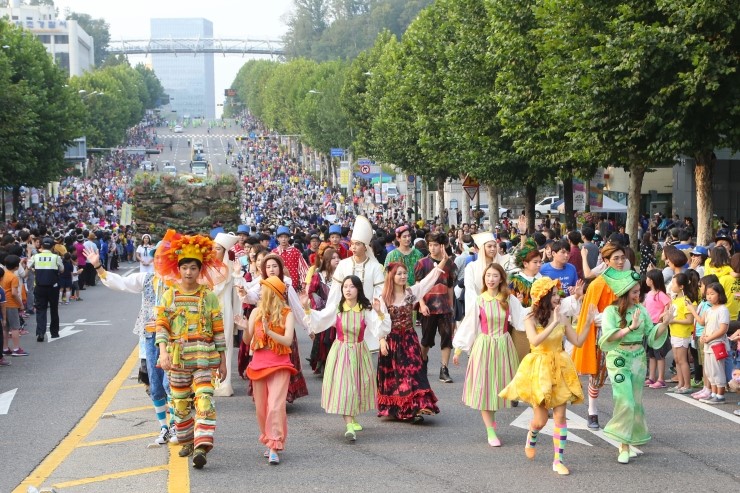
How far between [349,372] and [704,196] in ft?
51.8

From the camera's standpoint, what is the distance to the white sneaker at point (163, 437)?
34.6 ft

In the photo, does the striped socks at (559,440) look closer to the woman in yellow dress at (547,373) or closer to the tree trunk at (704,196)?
the woman in yellow dress at (547,373)

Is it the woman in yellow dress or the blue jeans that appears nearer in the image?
the woman in yellow dress

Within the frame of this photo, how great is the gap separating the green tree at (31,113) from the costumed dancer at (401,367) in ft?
136

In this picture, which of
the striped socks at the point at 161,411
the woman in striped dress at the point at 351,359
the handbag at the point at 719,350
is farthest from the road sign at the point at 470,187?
the striped socks at the point at 161,411

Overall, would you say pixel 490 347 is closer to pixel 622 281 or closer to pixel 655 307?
pixel 622 281

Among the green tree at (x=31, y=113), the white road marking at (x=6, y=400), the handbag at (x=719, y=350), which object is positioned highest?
the green tree at (x=31, y=113)

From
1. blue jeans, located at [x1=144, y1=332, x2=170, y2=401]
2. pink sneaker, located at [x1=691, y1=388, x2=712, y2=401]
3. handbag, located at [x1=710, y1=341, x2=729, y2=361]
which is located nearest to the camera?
blue jeans, located at [x1=144, y1=332, x2=170, y2=401]

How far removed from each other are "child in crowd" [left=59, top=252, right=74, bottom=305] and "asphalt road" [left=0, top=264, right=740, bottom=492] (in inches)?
560

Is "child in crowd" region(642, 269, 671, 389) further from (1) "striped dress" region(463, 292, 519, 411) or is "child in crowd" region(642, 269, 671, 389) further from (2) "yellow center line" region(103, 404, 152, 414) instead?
(2) "yellow center line" region(103, 404, 152, 414)

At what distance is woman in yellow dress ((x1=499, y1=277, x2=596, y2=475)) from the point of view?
31.4 ft

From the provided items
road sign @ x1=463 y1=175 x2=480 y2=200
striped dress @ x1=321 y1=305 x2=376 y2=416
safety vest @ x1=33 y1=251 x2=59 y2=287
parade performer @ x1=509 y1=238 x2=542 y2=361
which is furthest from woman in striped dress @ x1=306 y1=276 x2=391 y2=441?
road sign @ x1=463 y1=175 x2=480 y2=200

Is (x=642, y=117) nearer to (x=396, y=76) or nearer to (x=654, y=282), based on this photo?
(x=654, y=282)

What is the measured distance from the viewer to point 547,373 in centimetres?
966
